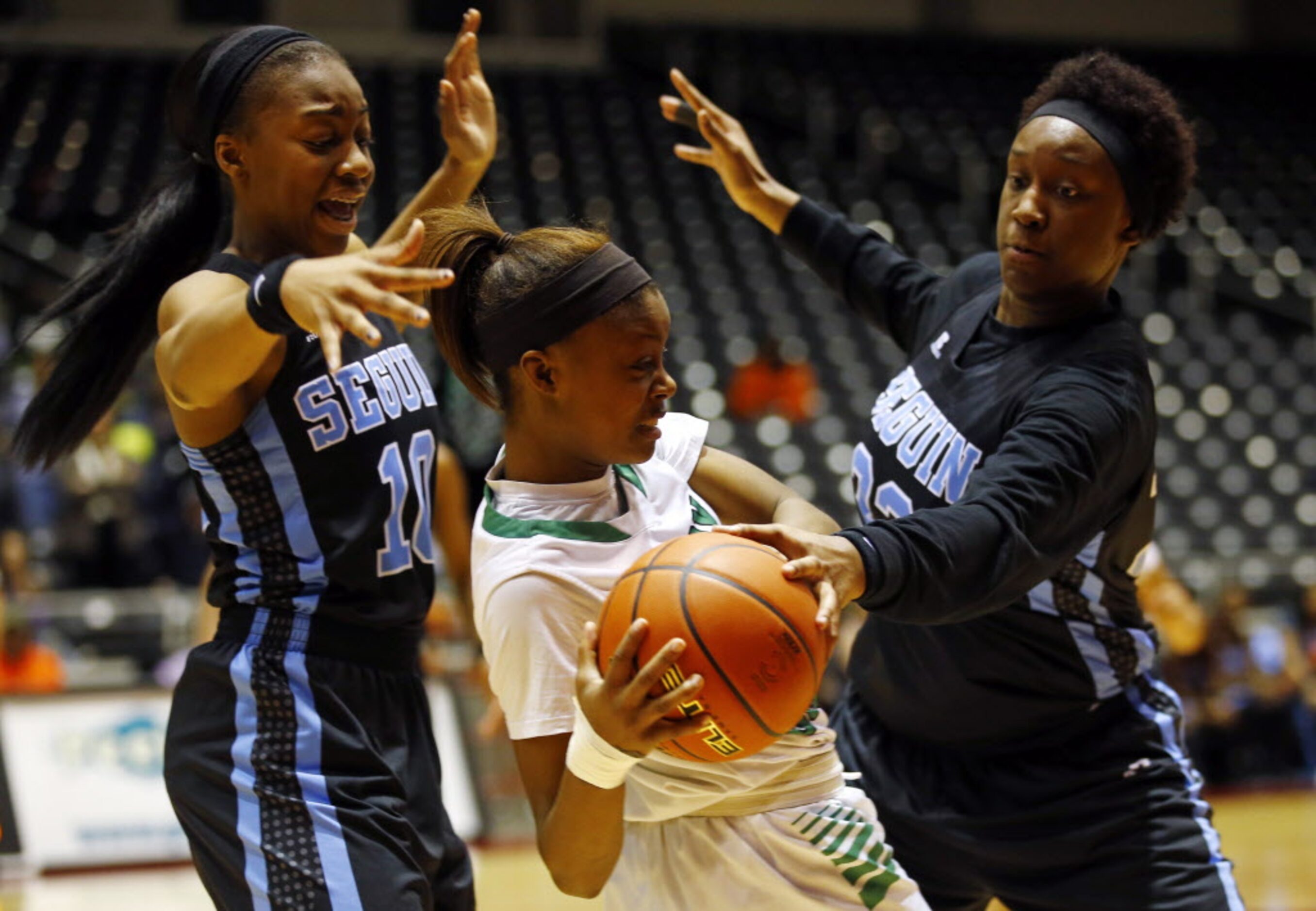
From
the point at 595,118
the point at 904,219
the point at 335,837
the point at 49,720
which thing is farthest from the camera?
the point at 595,118

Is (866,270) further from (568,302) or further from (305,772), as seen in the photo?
(305,772)

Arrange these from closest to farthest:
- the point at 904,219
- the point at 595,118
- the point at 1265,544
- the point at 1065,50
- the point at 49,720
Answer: the point at 49,720, the point at 1265,544, the point at 904,219, the point at 595,118, the point at 1065,50

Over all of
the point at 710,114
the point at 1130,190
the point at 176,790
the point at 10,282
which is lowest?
the point at 10,282

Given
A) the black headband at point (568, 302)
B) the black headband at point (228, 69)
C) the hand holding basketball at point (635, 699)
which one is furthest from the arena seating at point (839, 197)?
the hand holding basketball at point (635, 699)

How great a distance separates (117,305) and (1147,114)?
1.94 metres

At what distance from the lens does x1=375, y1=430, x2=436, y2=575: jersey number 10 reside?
9.10 feet

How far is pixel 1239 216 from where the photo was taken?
15.2m

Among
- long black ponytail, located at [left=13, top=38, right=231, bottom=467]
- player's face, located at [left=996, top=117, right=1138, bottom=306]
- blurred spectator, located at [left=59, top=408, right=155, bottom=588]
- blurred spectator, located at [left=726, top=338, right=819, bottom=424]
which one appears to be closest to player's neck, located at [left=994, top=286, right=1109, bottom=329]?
player's face, located at [left=996, top=117, right=1138, bottom=306]

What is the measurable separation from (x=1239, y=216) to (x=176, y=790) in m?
14.3

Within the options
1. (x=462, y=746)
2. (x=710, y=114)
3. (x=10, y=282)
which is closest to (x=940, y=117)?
(x=10, y=282)

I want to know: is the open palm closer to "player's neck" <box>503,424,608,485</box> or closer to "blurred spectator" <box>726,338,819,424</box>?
"player's neck" <box>503,424,608,485</box>

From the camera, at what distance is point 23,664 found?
7496 mm

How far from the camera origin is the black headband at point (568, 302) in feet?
7.70

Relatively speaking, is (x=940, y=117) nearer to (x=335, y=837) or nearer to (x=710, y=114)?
(x=710, y=114)
